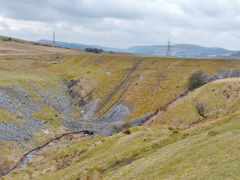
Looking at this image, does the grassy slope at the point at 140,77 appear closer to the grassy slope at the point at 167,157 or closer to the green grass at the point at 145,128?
the green grass at the point at 145,128

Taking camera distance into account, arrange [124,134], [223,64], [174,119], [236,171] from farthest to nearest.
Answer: [223,64]
[174,119]
[124,134]
[236,171]

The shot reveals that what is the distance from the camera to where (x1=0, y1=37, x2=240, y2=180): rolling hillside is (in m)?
20.8

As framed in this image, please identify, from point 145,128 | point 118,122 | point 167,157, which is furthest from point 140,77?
point 167,157

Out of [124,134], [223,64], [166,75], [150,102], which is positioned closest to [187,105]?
[150,102]

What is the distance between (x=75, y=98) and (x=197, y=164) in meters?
73.1

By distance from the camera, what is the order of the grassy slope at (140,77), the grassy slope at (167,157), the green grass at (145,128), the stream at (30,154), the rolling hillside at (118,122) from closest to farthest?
1. the grassy slope at (167,157)
2. the green grass at (145,128)
3. the rolling hillside at (118,122)
4. the stream at (30,154)
5. the grassy slope at (140,77)

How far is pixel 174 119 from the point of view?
163ft

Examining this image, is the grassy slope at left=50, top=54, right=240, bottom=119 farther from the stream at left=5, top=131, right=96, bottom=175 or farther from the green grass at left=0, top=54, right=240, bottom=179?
the stream at left=5, top=131, right=96, bottom=175

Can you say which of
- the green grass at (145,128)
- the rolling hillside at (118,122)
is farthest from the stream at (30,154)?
the green grass at (145,128)

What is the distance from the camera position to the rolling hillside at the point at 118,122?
20.8 metres

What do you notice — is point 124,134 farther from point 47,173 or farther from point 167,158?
point 167,158

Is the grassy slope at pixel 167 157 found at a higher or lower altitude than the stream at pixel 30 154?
higher

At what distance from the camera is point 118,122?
6419cm

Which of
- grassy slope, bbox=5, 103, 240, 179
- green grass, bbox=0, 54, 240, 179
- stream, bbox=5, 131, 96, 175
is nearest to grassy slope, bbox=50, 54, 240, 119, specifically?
green grass, bbox=0, 54, 240, 179
